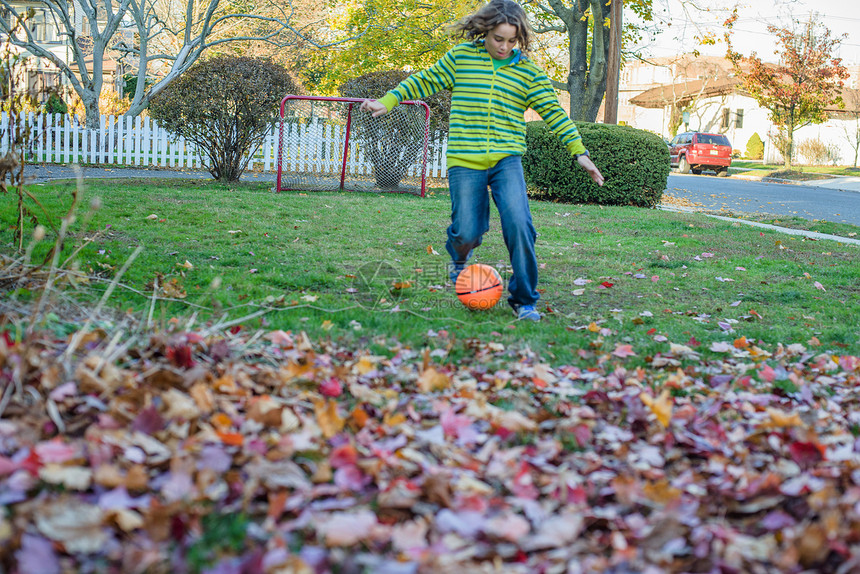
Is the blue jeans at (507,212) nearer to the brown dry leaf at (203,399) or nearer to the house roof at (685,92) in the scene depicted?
the brown dry leaf at (203,399)

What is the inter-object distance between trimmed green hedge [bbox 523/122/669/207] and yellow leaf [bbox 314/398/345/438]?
10570 mm

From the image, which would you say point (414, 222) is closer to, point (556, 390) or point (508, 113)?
point (508, 113)

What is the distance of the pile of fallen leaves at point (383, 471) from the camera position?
1.68m

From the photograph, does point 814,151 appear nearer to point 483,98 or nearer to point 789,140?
point 789,140

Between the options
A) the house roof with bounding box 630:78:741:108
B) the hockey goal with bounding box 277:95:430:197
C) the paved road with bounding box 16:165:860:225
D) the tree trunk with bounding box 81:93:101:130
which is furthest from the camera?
the house roof with bounding box 630:78:741:108

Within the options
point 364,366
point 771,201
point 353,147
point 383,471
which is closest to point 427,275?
point 364,366

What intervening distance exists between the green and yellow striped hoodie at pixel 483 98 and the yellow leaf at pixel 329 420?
2267 millimetres

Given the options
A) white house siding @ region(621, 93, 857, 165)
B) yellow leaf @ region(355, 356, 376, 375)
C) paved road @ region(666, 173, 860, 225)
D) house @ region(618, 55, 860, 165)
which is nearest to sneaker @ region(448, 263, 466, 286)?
yellow leaf @ region(355, 356, 376, 375)

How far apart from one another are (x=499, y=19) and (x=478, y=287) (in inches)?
60.8

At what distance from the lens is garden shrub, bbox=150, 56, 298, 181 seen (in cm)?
1103

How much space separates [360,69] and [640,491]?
18.4 m

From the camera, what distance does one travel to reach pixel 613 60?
1396 centimetres

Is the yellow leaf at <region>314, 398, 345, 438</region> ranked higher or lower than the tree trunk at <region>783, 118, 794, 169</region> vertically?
lower

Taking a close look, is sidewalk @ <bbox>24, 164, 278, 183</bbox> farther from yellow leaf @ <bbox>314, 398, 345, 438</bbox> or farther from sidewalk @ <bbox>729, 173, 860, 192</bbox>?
sidewalk @ <bbox>729, 173, 860, 192</bbox>
